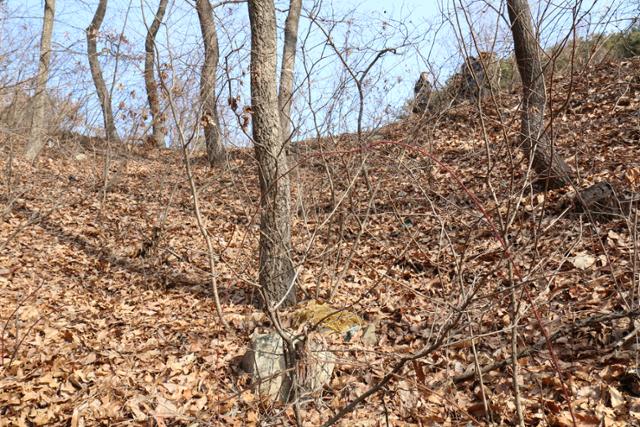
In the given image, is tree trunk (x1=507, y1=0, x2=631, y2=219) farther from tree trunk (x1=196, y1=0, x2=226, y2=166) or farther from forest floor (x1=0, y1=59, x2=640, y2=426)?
tree trunk (x1=196, y1=0, x2=226, y2=166)

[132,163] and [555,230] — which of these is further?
[132,163]

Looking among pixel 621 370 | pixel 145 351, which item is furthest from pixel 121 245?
pixel 621 370

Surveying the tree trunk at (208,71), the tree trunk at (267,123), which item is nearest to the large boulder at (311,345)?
the tree trunk at (267,123)

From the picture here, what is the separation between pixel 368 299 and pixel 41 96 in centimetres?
646

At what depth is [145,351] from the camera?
399 centimetres

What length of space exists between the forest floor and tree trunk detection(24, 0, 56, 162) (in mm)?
1275

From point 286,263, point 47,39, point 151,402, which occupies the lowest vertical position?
point 151,402

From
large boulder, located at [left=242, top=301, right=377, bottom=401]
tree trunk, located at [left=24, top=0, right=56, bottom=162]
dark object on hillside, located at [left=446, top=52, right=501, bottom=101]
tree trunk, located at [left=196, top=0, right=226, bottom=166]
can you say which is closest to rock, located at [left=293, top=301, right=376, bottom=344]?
large boulder, located at [left=242, top=301, right=377, bottom=401]

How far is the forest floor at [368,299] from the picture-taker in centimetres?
280

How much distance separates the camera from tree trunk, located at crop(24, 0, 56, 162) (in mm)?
7262

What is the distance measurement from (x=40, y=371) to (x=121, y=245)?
8.91ft

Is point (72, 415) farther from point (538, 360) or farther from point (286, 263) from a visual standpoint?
point (538, 360)

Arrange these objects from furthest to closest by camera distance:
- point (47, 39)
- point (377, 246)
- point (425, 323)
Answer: point (47, 39)
point (377, 246)
point (425, 323)

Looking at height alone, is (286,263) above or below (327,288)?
above
